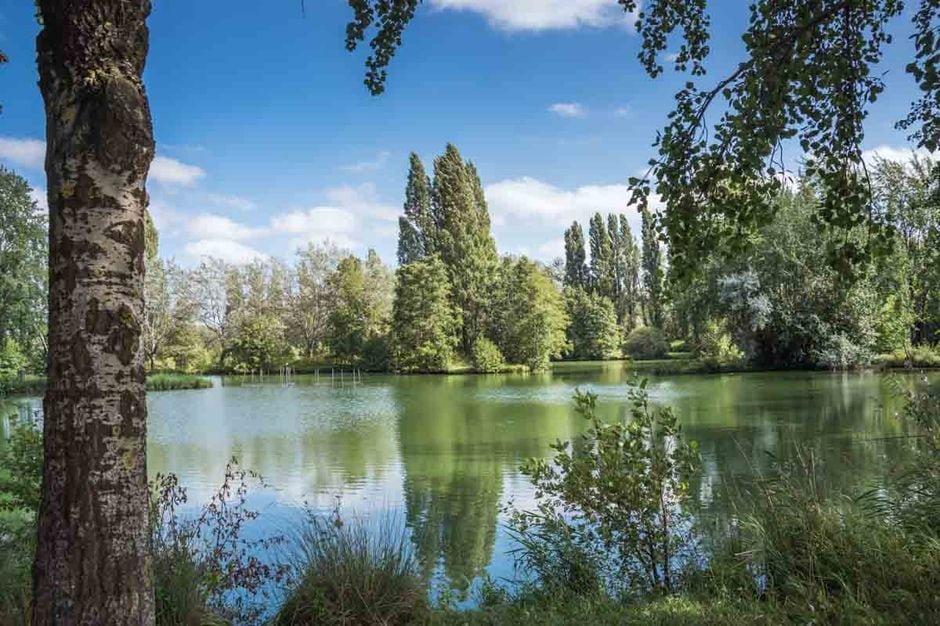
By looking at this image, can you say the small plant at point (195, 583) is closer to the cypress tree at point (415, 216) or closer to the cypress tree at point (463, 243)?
the cypress tree at point (463, 243)

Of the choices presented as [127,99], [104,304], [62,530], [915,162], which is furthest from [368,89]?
[915,162]

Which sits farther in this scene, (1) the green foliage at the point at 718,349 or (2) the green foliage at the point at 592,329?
(2) the green foliage at the point at 592,329

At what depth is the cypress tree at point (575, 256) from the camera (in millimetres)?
62156

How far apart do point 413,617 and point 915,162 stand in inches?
1228

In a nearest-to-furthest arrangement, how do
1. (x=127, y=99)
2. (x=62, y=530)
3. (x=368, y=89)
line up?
(x=62, y=530), (x=127, y=99), (x=368, y=89)

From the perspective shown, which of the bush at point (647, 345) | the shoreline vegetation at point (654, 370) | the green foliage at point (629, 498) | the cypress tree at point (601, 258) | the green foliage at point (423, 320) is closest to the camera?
the green foliage at point (629, 498)

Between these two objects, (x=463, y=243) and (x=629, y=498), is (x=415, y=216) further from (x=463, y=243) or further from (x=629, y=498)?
(x=629, y=498)

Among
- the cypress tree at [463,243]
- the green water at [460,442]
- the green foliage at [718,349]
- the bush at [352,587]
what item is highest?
the cypress tree at [463,243]

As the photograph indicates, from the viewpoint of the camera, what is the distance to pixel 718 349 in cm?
2914

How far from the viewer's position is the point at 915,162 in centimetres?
2731

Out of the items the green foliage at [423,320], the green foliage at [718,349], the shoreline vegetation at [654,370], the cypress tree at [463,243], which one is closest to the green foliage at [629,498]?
the shoreline vegetation at [654,370]

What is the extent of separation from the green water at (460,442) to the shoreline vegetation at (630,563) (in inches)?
25.4

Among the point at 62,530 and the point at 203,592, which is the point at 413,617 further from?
the point at 62,530

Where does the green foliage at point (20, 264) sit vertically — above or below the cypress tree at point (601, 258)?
below
